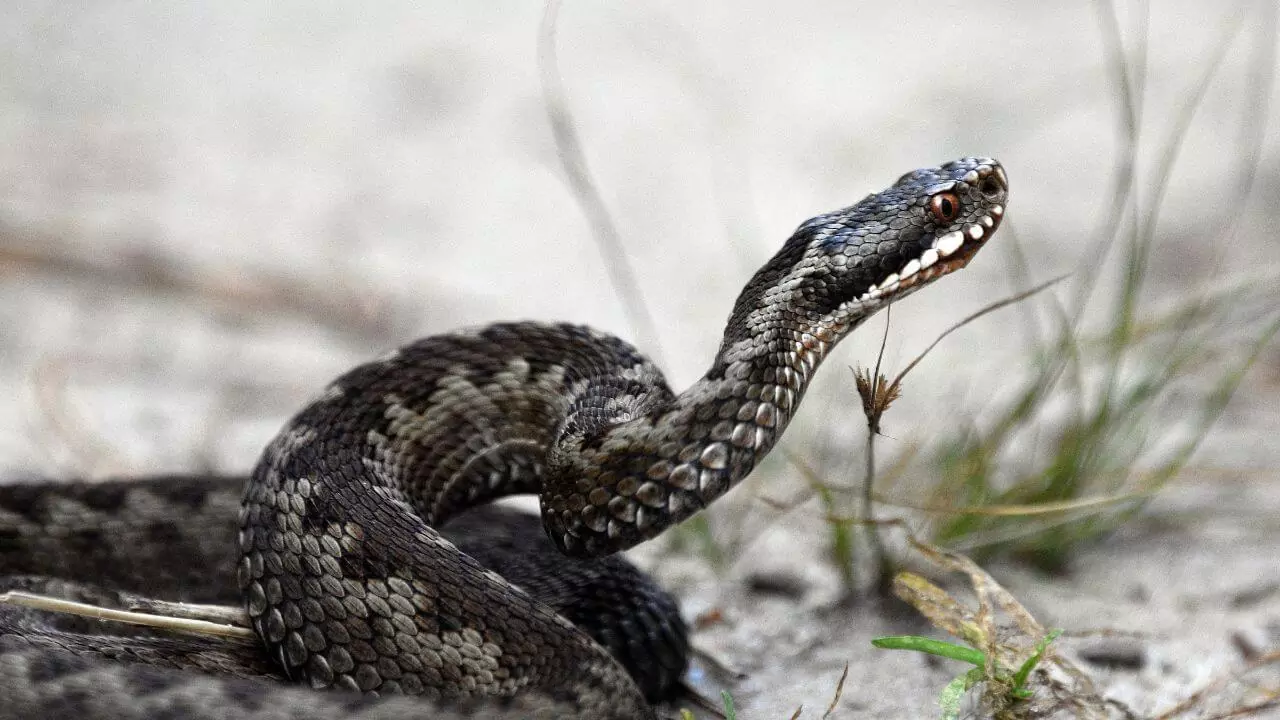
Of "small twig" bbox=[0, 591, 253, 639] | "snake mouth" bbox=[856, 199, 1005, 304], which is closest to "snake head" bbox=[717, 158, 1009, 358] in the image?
"snake mouth" bbox=[856, 199, 1005, 304]

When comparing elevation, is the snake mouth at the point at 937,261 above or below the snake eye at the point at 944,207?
below

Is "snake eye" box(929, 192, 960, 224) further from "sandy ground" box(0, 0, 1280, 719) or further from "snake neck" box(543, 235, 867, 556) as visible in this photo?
"sandy ground" box(0, 0, 1280, 719)

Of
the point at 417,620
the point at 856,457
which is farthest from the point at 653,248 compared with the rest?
the point at 417,620

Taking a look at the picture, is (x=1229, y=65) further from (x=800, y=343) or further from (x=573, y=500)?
(x=573, y=500)

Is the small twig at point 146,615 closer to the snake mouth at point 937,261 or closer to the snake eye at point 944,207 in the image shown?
the snake mouth at point 937,261

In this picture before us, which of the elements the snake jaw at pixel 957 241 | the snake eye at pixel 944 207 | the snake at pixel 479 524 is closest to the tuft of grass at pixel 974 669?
the snake at pixel 479 524

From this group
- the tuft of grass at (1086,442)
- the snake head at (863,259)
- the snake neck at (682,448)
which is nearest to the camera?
the snake neck at (682,448)
